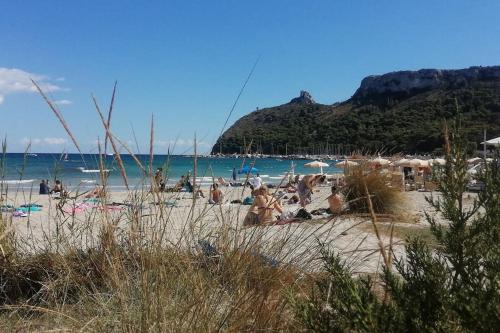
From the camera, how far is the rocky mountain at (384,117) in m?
3.31

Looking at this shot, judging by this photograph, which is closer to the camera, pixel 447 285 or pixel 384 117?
pixel 447 285

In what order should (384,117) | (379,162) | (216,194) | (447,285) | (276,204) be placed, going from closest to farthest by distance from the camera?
(447,285)
(216,194)
(276,204)
(379,162)
(384,117)

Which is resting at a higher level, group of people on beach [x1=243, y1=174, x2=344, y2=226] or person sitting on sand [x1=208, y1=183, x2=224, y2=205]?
person sitting on sand [x1=208, y1=183, x2=224, y2=205]

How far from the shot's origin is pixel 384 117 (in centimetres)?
4769

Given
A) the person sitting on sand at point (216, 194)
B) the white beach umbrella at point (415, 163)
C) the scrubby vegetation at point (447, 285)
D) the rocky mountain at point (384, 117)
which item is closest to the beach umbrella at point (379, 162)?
the rocky mountain at point (384, 117)

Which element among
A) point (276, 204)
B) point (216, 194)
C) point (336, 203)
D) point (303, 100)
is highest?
point (303, 100)

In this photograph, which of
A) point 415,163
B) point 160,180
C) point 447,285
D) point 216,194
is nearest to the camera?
point 447,285

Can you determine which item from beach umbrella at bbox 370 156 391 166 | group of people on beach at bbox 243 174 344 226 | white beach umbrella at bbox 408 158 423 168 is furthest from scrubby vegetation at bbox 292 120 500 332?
white beach umbrella at bbox 408 158 423 168

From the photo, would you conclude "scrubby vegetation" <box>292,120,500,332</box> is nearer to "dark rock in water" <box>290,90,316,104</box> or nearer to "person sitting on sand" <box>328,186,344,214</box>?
"person sitting on sand" <box>328,186,344,214</box>

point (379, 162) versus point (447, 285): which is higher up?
point (379, 162)

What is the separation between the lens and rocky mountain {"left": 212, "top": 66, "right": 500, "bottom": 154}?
3309 millimetres

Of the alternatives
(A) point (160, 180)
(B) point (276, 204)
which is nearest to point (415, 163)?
(B) point (276, 204)

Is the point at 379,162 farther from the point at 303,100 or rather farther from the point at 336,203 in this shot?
the point at 303,100

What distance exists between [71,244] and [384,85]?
293 feet
